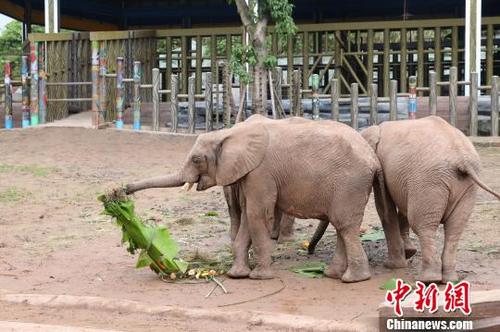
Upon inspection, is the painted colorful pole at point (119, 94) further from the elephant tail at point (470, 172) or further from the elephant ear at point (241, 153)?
the elephant tail at point (470, 172)

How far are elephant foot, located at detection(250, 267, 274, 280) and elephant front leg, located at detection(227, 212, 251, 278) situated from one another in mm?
76

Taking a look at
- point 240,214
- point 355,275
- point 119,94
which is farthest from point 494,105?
point 355,275

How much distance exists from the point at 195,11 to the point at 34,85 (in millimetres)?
8379

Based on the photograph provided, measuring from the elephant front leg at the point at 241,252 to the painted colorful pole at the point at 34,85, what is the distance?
11380 mm

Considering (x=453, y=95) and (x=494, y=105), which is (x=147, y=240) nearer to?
(x=453, y=95)

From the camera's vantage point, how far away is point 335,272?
812cm

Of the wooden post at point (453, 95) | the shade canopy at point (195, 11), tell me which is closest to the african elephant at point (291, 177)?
the wooden post at point (453, 95)

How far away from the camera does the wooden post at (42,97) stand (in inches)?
742

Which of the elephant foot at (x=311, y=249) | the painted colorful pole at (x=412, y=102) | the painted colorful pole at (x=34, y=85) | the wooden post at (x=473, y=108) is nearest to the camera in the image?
the elephant foot at (x=311, y=249)

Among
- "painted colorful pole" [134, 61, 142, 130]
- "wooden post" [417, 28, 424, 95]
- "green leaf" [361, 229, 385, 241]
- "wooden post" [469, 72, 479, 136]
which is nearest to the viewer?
"green leaf" [361, 229, 385, 241]

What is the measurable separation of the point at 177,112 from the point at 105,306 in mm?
11111

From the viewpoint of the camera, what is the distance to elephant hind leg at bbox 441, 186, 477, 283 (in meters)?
7.53

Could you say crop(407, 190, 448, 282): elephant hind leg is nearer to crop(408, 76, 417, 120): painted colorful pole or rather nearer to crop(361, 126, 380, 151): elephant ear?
crop(361, 126, 380, 151): elephant ear
